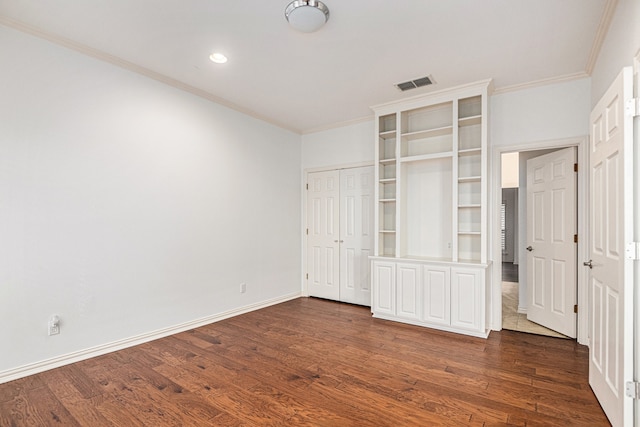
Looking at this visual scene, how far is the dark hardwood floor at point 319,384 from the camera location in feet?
6.77

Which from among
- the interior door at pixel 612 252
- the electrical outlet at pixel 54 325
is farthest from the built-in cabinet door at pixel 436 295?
the electrical outlet at pixel 54 325

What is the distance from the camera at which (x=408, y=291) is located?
3.93m

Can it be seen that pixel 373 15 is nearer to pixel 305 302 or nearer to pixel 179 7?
pixel 179 7

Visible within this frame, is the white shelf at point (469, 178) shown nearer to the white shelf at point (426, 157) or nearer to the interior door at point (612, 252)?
the white shelf at point (426, 157)

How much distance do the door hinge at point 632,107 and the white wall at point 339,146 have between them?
124 inches

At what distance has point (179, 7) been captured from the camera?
7.70ft

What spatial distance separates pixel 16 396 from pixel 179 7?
308 centimetres

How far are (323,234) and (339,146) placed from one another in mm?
1469

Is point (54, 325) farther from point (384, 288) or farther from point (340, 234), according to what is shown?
point (340, 234)

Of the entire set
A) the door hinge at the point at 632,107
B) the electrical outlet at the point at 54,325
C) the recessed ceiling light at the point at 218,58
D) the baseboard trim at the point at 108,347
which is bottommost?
the baseboard trim at the point at 108,347

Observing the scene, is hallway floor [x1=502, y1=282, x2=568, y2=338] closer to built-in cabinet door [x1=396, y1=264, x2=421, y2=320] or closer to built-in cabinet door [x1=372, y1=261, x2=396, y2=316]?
built-in cabinet door [x1=396, y1=264, x2=421, y2=320]

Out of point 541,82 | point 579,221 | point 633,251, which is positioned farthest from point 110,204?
point 579,221

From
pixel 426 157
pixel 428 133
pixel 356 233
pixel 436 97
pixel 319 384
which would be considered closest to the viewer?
pixel 319 384

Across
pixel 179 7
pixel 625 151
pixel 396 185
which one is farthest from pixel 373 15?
pixel 396 185
